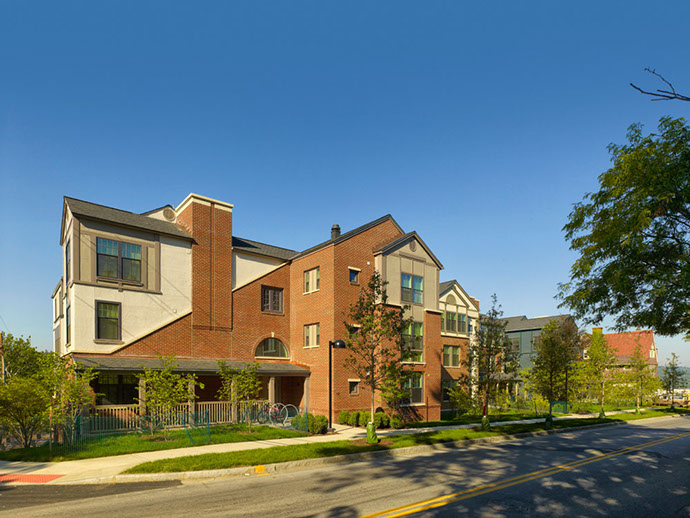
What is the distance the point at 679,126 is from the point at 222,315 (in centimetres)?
2408

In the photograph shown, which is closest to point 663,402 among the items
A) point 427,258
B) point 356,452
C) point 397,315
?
point 427,258

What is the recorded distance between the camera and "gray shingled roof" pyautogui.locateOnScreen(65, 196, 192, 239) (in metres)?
23.4

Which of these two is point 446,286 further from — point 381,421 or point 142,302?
point 142,302

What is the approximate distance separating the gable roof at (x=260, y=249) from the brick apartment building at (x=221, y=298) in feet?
0.39

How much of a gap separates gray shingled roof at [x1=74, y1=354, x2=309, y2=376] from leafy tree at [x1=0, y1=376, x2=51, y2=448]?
7.64 ft

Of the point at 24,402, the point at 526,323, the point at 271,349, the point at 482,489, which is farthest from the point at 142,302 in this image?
the point at 526,323

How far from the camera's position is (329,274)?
28406 millimetres

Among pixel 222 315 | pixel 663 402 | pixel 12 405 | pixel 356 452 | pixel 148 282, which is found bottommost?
pixel 663 402

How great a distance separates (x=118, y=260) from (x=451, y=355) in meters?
27.7

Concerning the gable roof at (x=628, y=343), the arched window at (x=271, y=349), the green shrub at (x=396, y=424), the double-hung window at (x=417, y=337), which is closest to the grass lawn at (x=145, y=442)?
the green shrub at (x=396, y=424)

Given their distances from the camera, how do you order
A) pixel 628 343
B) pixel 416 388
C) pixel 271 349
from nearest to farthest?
pixel 271 349, pixel 416 388, pixel 628 343

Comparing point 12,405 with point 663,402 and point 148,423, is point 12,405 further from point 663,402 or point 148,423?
point 663,402

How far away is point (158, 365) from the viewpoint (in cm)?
2325

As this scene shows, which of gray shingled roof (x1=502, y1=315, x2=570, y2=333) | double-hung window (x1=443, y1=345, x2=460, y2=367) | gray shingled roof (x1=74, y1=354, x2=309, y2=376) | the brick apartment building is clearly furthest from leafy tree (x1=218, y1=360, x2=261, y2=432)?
gray shingled roof (x1=502, y1=315, x2=570, y2=333)
